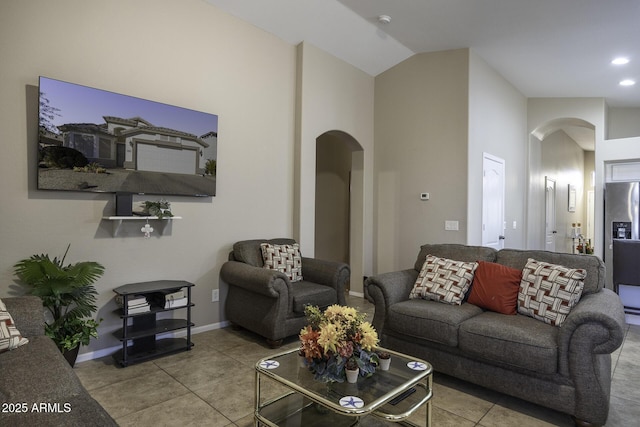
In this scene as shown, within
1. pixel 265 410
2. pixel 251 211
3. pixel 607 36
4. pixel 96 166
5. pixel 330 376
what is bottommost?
pixel 265 410

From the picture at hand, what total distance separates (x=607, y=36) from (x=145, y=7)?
15.5 ft

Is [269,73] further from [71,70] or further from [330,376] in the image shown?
[330,376]

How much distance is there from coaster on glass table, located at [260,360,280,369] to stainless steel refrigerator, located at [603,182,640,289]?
207 inches

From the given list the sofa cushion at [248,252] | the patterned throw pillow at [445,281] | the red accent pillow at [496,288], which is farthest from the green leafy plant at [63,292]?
the red accent pillow at [496,288]

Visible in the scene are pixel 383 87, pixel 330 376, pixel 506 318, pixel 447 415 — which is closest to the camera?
pixel 330 376

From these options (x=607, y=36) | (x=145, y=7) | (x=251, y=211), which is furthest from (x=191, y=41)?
(x=607, y=36)

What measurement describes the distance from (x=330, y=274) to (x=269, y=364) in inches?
71.5

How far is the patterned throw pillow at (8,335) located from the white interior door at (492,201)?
15.6 ft

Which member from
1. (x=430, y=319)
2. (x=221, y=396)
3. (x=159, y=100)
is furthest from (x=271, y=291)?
(x=159, y=100)

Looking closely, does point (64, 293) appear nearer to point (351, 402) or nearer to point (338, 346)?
point (338, 346)

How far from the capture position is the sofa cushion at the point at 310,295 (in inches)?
132

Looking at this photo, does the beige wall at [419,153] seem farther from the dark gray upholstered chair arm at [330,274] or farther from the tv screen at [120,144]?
the tv screen at [120,144]

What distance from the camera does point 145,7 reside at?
3223mm

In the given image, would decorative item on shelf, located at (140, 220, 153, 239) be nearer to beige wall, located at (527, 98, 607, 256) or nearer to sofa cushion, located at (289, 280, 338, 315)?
sofa cushion, located at (289, 280, 338, 315)
